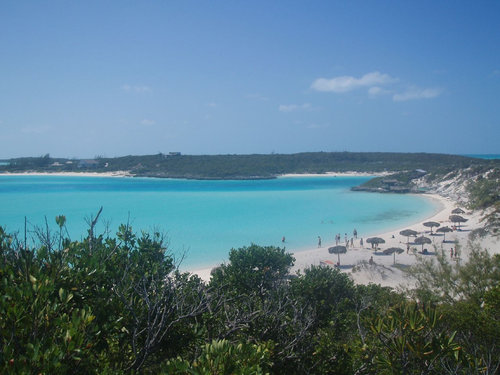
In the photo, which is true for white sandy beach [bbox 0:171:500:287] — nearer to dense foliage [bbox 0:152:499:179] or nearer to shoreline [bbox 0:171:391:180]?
shoreline [bbox 0:171:391:180]

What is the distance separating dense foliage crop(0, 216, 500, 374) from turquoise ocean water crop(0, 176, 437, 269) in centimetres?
1224

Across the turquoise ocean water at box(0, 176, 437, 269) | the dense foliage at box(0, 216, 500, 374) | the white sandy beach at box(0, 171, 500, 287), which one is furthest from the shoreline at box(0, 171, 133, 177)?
the dense foliage at box(0, 216, 500, 374)

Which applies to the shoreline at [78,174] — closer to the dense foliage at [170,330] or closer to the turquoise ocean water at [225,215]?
the turquoise ocean water at [225,215]

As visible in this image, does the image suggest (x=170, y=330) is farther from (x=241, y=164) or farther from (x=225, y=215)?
(x=241, y=164)

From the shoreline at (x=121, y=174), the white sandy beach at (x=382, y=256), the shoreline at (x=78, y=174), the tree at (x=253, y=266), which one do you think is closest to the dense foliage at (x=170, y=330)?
the tree at (x=253, y=266)

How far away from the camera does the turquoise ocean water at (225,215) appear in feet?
75.2

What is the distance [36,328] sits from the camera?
2658 millimetres

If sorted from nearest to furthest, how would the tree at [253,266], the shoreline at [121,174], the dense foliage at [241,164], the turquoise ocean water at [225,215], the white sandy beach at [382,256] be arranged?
the tree at [253,266] < the white sandy beach at [382,256] < the turquoise ocean water at [225,215] < the shoreline at [121,174] < the dense foliage at [241,164]

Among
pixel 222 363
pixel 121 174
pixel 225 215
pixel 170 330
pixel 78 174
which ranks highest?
pixel 78 174

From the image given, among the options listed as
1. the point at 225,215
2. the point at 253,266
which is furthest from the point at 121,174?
the point at 253,266

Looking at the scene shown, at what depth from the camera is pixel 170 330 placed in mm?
4336

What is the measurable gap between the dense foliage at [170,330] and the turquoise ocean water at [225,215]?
12236 millimetres

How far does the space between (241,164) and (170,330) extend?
90.0 m

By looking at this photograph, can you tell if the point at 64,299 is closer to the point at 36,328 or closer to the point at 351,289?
the point at 36,328
